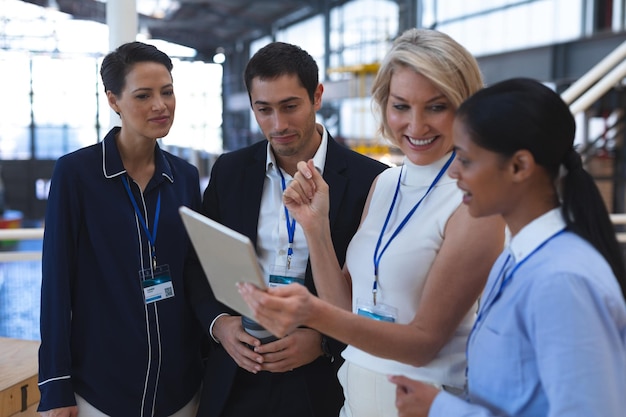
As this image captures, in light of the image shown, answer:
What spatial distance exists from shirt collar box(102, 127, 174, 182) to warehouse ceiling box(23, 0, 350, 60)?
673 inches

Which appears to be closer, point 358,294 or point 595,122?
point 358,294

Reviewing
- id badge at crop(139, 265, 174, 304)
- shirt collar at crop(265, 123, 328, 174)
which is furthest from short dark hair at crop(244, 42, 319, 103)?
id badge at crop(139, 265, 174, 304)

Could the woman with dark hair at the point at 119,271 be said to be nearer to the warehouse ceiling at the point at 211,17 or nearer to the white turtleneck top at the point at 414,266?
the white turtleneck top at the point at 414,266

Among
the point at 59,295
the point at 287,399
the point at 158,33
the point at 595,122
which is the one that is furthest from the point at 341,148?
the point at 158,33

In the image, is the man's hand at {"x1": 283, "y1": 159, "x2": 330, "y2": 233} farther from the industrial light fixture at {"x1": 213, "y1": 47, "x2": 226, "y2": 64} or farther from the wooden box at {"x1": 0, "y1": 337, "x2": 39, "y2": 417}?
the industrial light fixture at {"x1": 213, "y1": 47, "x2": 226, "y2": 64}

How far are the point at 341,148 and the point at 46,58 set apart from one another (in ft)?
56.8

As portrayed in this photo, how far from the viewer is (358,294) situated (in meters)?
1.52

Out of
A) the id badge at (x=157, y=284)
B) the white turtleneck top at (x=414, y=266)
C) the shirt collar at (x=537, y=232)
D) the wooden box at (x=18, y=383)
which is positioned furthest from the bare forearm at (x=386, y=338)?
the wooden box at (x=18, y=383)

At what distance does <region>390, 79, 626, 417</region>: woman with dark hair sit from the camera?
0.95m

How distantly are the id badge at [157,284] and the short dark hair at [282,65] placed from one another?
596mm

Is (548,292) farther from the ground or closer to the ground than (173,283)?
farther from the ground

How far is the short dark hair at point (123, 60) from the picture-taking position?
6.29 feet

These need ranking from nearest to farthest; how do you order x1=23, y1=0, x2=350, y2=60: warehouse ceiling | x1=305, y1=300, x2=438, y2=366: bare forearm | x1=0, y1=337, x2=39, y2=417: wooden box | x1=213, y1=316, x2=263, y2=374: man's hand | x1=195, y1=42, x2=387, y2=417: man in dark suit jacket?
x1=305, y1=300, x2=438, y2=366: bare forearm, x1=213, y1=316, x2=263, y2=374: man's hand, x1=195, y1=42, x2=387, y2=417: man in dark suit jacket, x1=0, y1=337, x2=39, y2=417: wooden box, x1=23, y1=0, x2=350, y2=60: warehouse ceiling

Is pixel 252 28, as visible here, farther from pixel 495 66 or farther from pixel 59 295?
pixel 59 295
